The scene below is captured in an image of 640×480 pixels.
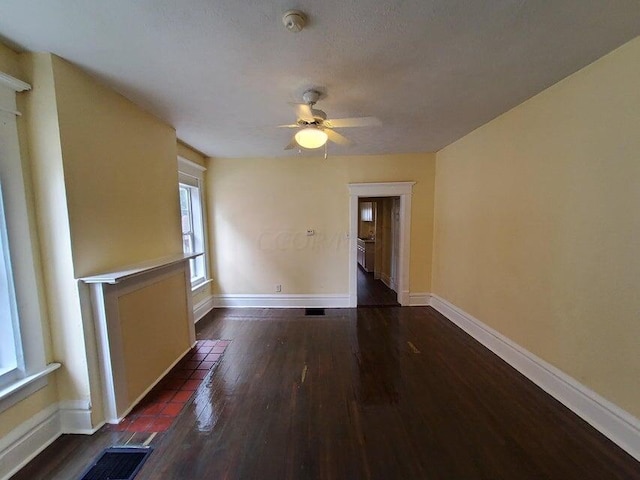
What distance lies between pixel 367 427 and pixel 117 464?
5.19 ft

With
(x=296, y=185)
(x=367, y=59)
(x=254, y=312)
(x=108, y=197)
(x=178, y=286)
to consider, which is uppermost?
(x=367, y=59)

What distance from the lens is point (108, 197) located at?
1.89m

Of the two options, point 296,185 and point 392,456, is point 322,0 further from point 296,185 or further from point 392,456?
point 296,185

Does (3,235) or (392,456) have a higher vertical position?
(3,235)

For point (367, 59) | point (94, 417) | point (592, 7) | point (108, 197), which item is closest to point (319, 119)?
point (367, 59)

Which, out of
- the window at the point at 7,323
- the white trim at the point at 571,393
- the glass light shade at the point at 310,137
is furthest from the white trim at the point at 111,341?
the white trim at the point at 571,393

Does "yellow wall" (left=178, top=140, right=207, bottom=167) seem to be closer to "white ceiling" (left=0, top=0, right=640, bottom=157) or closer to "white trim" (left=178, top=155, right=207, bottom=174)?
"white trim" (left=178, top=155, right=207, bottom=174)

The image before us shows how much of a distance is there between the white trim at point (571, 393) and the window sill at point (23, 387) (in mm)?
3672

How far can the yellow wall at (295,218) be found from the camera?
405cm

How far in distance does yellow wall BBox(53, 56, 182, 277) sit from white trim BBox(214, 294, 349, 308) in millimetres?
1849

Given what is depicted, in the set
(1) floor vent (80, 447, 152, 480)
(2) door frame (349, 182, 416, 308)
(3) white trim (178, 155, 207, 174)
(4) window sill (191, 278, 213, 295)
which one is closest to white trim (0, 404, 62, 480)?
(1) floor vent (80, 447, 152, 480)

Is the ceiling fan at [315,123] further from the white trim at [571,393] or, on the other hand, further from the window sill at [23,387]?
the white trim at [571,393]

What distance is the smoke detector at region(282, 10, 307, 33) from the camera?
1.23 m

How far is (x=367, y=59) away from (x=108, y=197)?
6.88 ft
